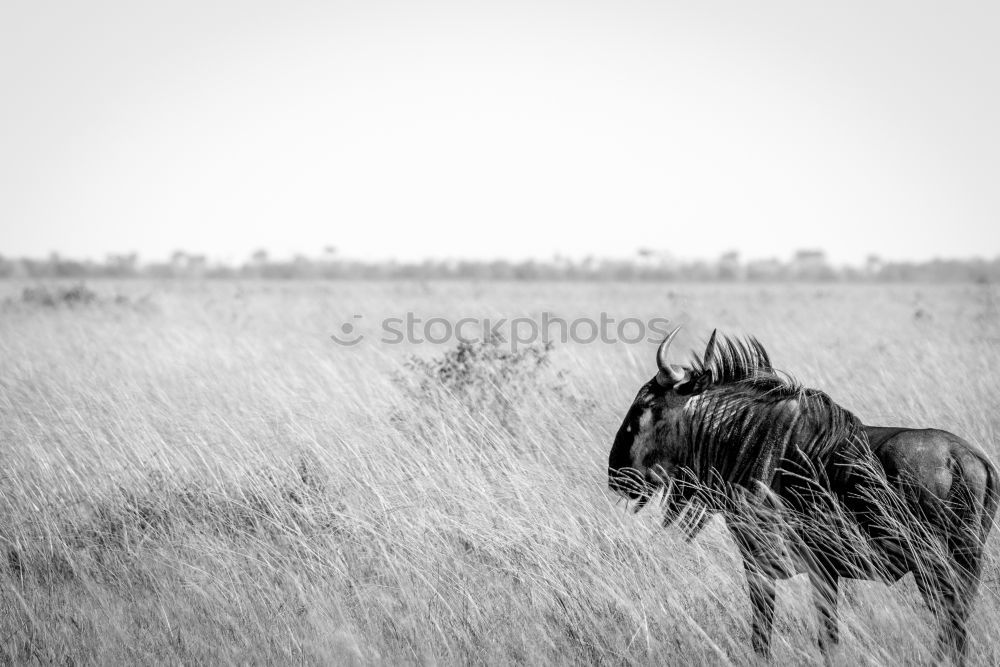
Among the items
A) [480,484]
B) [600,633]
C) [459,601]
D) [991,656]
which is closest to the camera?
[991,656]

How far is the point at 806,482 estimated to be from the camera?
9.86ft

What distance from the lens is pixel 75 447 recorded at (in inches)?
198

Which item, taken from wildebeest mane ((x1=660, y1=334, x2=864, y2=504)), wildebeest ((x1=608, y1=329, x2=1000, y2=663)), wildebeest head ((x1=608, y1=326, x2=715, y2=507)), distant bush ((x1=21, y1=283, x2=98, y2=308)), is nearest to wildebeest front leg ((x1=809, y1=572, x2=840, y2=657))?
wildebeest ((x1=608, y1=329, x2=1000, y2=663))

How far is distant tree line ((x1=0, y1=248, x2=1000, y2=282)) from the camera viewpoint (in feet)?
229

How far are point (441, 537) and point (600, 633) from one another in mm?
1012

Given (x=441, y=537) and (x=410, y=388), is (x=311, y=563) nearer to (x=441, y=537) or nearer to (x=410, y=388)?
(x=441, y=537)

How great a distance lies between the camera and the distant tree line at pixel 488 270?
69750 millimetres

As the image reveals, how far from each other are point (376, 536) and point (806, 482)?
205 centimetres

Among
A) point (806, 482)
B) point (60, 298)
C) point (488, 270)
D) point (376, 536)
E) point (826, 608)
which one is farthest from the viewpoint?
point (488, 270)

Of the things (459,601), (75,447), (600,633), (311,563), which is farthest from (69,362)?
(600,633)

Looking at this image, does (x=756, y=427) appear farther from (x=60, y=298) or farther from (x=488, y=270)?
(x=488, y=270)

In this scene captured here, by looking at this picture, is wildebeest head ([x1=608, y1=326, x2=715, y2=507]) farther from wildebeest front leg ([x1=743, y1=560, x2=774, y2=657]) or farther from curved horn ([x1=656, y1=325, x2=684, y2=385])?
wildebeest front leg ([x1=743, y1=560, x2=774, y2=657])

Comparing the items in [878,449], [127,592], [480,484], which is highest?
[878,449]

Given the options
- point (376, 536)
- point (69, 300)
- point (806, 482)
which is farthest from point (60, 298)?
point (806, 482)
